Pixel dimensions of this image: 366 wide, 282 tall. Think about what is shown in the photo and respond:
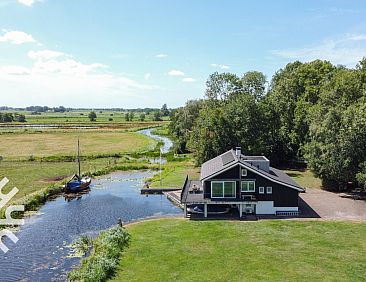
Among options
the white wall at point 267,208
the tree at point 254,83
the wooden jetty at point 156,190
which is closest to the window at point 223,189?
the white wall at point 267,208

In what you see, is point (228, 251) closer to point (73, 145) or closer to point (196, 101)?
point (196, 101)

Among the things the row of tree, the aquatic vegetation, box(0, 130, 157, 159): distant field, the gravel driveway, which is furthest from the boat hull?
box(0, 130, 157, 159): distant field

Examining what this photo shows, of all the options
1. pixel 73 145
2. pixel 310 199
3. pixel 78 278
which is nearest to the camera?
pixel 78 278

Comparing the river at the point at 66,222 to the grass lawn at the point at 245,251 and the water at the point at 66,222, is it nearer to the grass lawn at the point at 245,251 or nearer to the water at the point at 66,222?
the water at the point at 66,222

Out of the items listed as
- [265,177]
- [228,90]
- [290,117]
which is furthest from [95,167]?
[265,177]

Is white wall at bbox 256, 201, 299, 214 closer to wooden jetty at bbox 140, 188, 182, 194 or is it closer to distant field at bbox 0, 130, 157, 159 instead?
wooden jetty at bbox 140, 188, 182, 194

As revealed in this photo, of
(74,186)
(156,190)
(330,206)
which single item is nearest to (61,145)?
(74,186)

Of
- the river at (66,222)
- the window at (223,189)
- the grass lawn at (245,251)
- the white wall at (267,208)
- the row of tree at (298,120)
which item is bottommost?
the river at (66,222)
